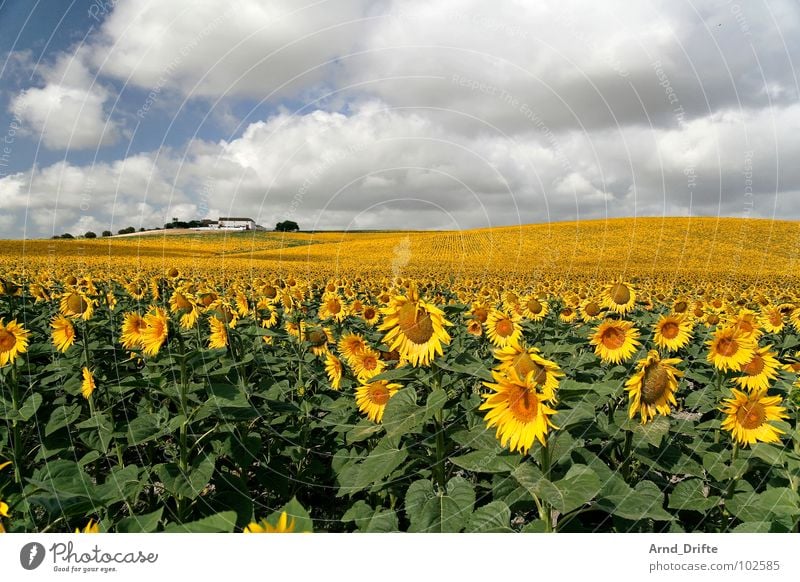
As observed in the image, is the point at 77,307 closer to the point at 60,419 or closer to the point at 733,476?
the point at 60,419

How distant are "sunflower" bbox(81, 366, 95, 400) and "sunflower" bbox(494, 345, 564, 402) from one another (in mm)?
3306

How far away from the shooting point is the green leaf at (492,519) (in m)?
2.23

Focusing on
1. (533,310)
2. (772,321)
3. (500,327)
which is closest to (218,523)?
(500,327)

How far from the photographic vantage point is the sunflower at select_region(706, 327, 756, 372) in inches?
154

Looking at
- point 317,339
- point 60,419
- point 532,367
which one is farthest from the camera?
point 317,339

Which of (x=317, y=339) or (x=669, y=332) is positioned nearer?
(x=669, y=332)

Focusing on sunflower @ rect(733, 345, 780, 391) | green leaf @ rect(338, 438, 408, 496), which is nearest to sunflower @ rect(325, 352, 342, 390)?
green leaf @ rect(338, 438, 408, 496)

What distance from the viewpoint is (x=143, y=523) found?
1.84m

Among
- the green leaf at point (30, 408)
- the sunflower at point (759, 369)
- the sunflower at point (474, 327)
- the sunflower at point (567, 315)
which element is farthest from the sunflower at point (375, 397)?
the sunflower at point (567, 315)

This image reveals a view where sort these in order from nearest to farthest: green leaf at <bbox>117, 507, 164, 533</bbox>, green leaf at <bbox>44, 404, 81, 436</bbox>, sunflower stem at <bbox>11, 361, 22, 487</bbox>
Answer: green leaf at <bbox>117, 507, 164, 533</bbox>, sunflower stem at <bbox>11, 361, 22, 487</bbox>, green leaf at <bbox>44, 404, 81, 436</bbox>

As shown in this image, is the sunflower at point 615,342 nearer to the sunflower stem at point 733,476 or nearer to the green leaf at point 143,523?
the sunflower stem at point 733,476

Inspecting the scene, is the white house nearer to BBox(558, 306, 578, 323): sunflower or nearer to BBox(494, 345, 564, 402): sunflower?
BBox(494, 345, 564, 402): sunflower
